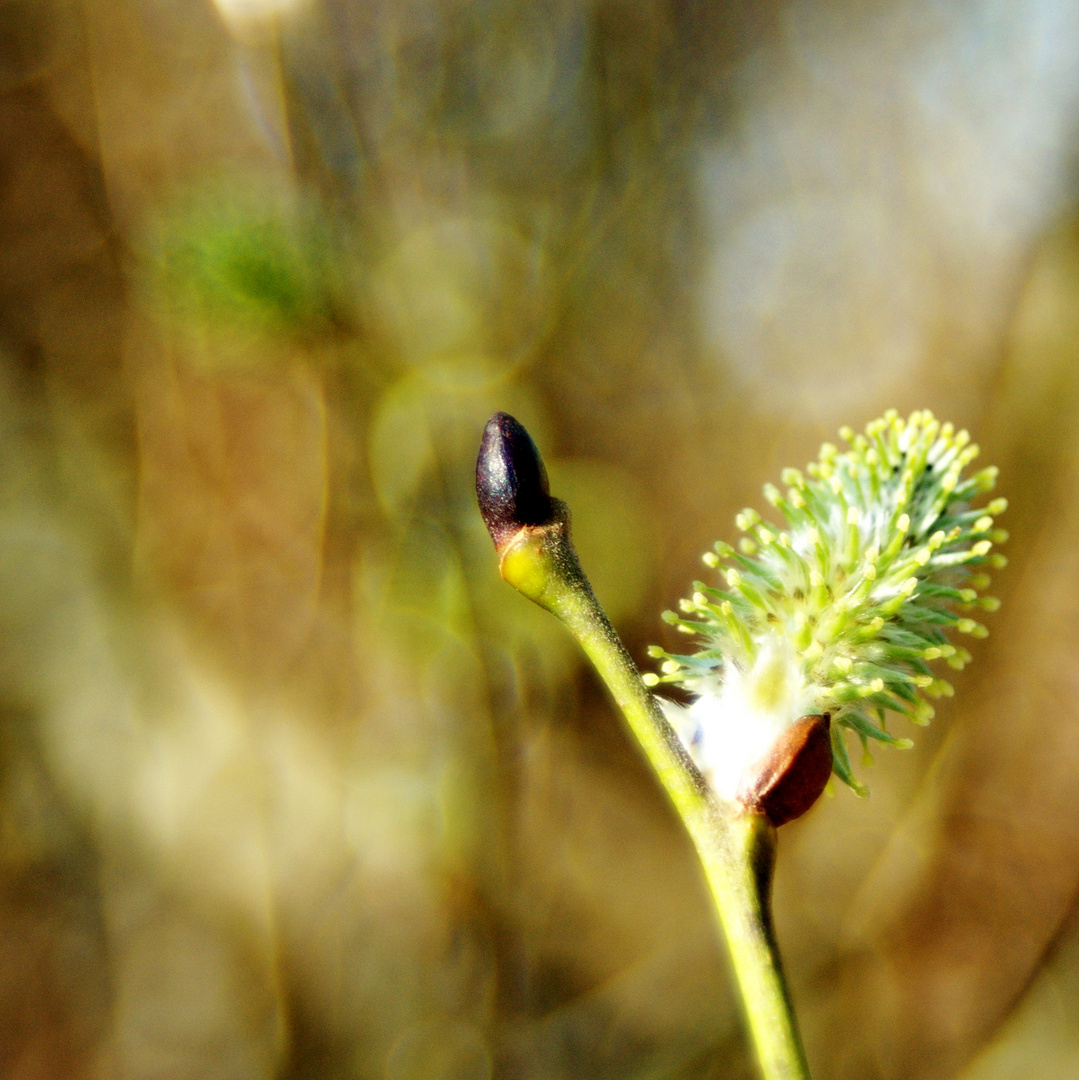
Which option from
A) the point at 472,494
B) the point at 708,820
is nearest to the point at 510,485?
the point at 708,820

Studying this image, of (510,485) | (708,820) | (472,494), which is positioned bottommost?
(708,820)

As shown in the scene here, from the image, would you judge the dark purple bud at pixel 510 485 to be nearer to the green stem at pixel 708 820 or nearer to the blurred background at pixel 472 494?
the green stem at pixel 708 820

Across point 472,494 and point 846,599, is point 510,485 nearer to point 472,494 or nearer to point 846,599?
point 846,599

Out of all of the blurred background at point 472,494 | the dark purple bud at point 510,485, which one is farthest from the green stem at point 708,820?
the blurred background at point 472,494

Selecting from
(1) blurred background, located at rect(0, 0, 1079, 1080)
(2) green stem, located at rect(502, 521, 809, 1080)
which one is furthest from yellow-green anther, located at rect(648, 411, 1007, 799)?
(1) blurred background, located at rect(0, 0, 1079, 1080)

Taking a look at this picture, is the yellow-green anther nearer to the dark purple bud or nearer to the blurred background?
the dark purple bud

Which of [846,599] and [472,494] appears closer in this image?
[846,599]

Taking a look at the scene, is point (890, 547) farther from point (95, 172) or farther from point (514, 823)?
point (95, 172)
